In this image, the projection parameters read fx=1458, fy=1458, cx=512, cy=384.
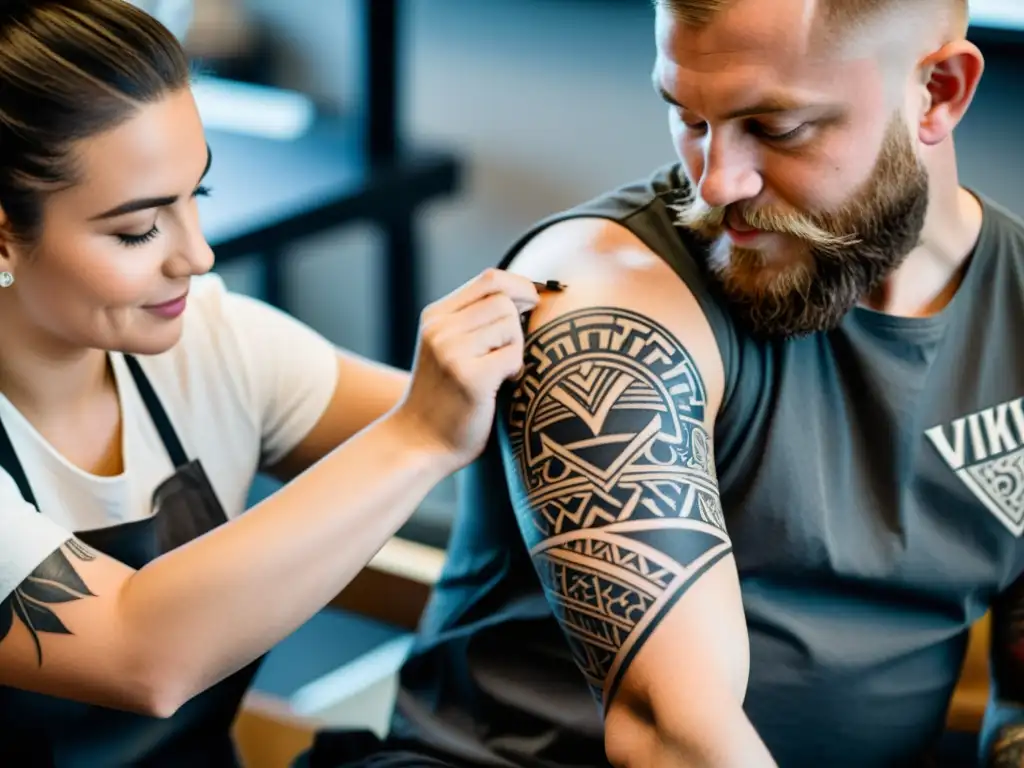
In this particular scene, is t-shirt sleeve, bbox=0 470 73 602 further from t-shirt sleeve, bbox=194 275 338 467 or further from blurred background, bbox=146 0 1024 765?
blurred background, bbox=146 0 1024 765

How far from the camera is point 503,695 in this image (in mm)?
1276

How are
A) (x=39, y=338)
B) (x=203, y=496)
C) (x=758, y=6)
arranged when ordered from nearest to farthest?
(x=758, y=6) < (x=39, y=338) < (x=203, y=496)

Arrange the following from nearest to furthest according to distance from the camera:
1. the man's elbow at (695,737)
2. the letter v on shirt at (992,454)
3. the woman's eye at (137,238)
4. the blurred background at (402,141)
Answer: the man's elbow at (695,737) → the woman's eye at (137,238) → the letter v on shirt at (992,454) → the blurred background at (402,141)

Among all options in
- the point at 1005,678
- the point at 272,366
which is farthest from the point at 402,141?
the point at 1005,678

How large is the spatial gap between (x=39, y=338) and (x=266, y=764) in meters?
0.54

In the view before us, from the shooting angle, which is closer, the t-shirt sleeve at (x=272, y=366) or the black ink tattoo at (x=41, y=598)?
the black ink tattoo at (x=41, y=598)

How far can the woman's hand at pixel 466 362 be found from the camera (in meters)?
1.10

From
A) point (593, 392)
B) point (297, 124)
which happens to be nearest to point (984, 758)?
point (593, 392)

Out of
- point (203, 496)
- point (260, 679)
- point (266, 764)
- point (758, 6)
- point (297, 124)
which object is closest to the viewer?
point (758, 6)

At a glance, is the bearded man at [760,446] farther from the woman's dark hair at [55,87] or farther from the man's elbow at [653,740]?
the woman's dark hair at [55,87]

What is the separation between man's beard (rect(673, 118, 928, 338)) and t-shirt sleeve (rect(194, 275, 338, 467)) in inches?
15.3

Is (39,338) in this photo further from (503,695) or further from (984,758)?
(984,758)

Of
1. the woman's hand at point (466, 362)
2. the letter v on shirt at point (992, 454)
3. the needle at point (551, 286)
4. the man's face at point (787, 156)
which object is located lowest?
the letter v on shirt at point (992, 454)

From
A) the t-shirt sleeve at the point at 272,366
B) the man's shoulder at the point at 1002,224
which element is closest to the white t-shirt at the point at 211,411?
the t-shirt sleeve at the point at 272,366
